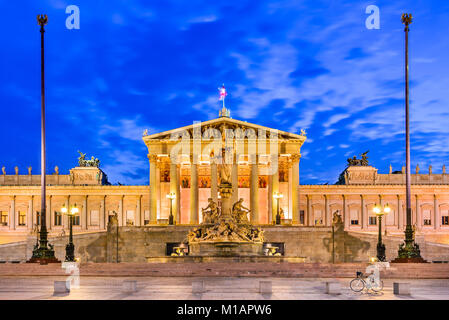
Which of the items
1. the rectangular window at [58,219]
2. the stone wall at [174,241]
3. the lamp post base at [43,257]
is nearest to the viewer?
the lamp post base at [43,257]

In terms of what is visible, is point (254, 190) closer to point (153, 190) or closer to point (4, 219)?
point (153, 190)

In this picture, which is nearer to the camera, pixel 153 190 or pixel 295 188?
pixel 295 188

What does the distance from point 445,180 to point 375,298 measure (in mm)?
69857

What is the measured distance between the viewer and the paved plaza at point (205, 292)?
19.4m

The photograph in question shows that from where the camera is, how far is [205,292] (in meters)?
21.0

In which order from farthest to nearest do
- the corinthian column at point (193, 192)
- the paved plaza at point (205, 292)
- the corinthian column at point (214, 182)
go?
the corinthian column at point (193, 192)
the corinthian column at point (214, 182)
the paved plaza at point (205, 292)

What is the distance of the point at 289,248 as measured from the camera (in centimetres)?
4875

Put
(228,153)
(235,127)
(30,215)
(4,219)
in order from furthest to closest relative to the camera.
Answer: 1. (4,219)
2. (30,215)
3. (235,127)
4. (228,153)

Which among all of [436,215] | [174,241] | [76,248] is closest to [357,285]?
[174,241]

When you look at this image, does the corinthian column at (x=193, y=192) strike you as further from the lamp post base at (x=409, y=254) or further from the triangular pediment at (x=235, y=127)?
the lamp post base at (x=409, y=254)

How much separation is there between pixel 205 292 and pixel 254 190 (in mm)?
42675

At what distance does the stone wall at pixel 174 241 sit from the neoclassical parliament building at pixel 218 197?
13306mm

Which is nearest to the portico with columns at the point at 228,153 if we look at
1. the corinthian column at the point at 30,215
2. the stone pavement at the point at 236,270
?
the corinthian column at the point at 30,215

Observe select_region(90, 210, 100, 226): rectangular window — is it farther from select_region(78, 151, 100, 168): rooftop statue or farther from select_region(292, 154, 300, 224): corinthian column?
select_region(292, 154, 300, 224): corinthian column
